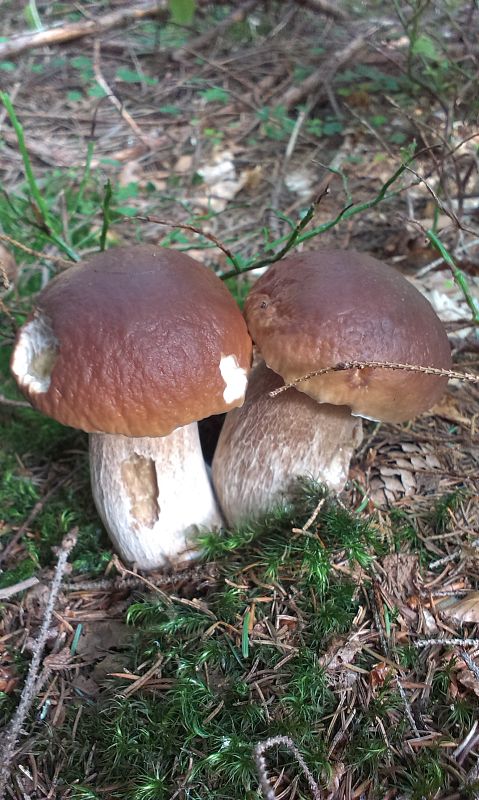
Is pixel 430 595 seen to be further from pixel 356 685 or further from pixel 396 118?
pixel 396 118

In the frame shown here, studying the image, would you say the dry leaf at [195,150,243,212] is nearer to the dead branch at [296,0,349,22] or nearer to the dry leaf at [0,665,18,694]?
the dead branch at [296,0,349,22]

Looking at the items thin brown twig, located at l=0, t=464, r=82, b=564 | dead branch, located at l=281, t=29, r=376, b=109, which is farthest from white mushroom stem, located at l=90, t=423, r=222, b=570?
dead branch, located at l=281, t=29, r=376, b=109

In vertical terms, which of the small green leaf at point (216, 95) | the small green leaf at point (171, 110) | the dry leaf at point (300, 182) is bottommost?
the dry leaf at point (300, 182)

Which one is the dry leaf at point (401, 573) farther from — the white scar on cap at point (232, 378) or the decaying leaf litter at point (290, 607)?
the white scar on cap at point (232, 378)

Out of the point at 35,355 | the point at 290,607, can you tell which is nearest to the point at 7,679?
the point at 290,607

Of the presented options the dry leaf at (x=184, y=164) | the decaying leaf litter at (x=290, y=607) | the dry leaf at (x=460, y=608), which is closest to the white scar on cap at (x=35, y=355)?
the decaying leaf litter at (x=290, y=607)

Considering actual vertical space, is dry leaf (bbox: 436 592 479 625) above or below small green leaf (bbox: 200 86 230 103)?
below
